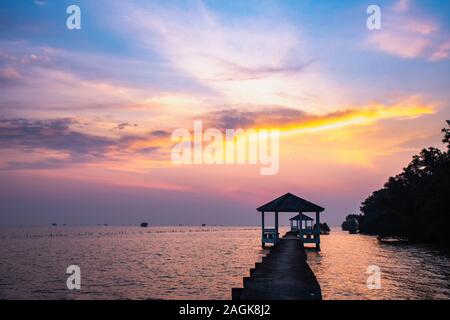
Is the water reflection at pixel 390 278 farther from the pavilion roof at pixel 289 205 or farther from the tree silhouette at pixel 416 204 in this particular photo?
the tree silhouette at pixel 416 204

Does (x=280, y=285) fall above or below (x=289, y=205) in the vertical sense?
below

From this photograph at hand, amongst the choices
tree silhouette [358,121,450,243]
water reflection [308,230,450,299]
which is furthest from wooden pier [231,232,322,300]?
tree silhouette [358,121,450,243]

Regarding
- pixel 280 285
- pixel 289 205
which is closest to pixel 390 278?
pixel 280 285

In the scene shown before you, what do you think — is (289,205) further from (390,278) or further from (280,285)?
(280,285)

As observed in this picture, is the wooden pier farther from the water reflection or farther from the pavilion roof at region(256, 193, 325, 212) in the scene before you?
the pavilion roof at region(256, 193, 325, 212)

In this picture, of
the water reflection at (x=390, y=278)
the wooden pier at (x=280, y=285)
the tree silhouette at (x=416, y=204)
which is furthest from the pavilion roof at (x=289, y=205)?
the wooden pier at (x=280, y=285)

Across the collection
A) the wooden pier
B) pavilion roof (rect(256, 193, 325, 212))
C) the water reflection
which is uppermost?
pavilion roof (rect(256, 193, 325, 212))

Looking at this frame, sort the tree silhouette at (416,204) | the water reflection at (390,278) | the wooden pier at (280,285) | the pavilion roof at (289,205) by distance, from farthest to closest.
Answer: the tree silhouette at (416,204) → the pavilion roof at (289,205) → the water reflection at (390,278) → the wooden pier at (280,285)

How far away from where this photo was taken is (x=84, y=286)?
24375mm

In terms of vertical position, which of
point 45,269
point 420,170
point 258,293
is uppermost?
point 420,170

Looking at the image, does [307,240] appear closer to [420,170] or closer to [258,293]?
[420,170]
